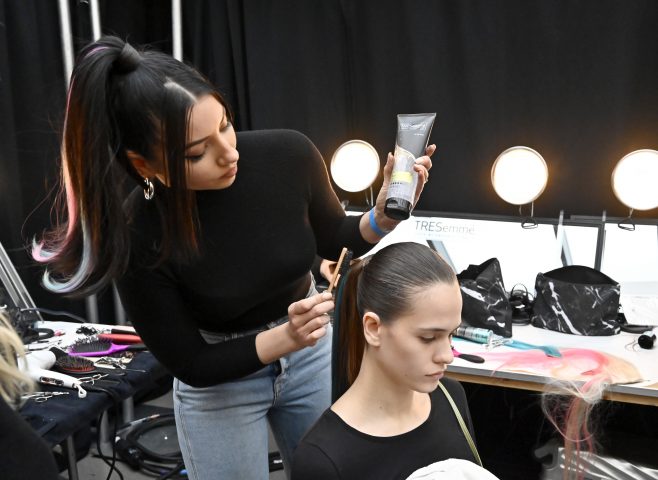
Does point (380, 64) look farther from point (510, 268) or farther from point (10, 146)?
point (10, 146)

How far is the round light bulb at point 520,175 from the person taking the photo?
2.33 m

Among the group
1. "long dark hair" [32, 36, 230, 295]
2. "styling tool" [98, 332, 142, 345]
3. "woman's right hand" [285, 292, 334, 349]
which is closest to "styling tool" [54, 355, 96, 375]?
"styling tool" [98, 332, 142, 345]

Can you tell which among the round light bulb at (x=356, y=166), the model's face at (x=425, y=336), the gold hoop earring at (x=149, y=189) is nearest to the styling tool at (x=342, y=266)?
the model's face at (x=425, y=336)

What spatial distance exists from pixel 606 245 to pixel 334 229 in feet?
4.87

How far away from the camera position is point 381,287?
3.65 ft

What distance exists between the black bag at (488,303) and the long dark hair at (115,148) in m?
1.28

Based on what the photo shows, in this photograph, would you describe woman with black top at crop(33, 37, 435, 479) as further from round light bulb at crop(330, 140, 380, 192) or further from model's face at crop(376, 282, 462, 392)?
round light bulb at crop(330, 140, 380, 192)

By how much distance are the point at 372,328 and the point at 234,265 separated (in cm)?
29

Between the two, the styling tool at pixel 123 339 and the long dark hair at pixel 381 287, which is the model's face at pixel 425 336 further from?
the styling tool at pixel 123 339

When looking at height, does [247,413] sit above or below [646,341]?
above

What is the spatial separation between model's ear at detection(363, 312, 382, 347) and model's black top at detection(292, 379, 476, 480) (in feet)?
0.49

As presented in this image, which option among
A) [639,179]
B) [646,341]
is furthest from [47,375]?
[639,179]

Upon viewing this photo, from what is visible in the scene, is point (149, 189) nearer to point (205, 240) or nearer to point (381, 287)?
point (205, 240)

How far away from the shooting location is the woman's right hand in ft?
3.39
